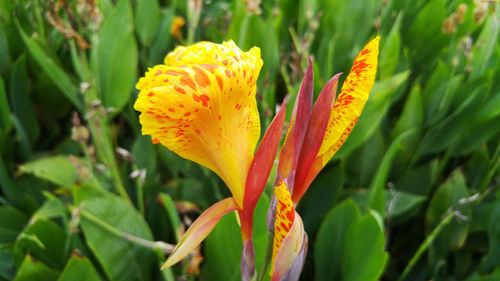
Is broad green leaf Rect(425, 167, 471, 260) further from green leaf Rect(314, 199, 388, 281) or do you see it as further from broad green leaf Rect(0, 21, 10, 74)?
broad green leaf Rect(0, 21, 10, 74)

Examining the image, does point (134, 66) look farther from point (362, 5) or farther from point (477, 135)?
point (477, 135)

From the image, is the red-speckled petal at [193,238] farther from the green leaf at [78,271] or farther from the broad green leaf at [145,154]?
the broad green leaf at [145,154]

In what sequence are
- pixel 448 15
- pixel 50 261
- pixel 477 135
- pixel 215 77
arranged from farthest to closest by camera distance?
pixel 448 15 → pixel 477 135 → pixel 50 261 → pixel 215 77

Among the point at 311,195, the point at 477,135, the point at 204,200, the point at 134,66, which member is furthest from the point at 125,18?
the point at 477,135

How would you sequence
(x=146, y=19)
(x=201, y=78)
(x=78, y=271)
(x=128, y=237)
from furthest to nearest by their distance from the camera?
(x=146, y=19)
(x=128, y=237)
(x=78, y=271)
(x=201, y=78)

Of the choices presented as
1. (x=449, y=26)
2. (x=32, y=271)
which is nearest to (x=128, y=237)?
(x=32, y=271)

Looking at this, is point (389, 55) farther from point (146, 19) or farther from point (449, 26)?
point (146, 19)

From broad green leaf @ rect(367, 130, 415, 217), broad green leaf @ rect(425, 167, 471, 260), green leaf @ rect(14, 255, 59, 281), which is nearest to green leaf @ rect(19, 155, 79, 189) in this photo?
green leaf @ rect(14, 255, 59, 281)
